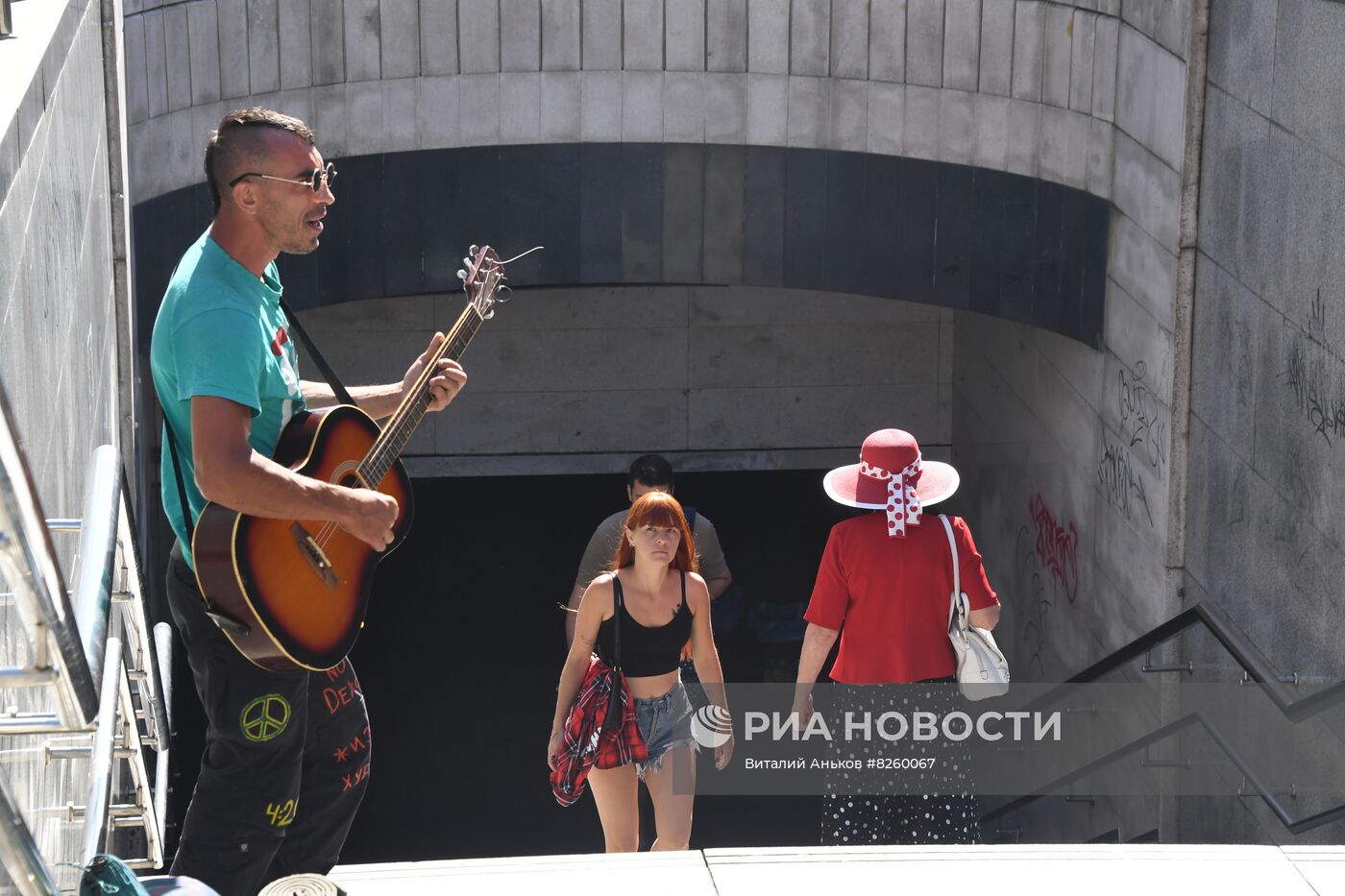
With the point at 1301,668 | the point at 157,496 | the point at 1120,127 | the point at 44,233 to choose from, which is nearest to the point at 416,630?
the point at 157,496

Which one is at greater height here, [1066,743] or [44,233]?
[44,233]

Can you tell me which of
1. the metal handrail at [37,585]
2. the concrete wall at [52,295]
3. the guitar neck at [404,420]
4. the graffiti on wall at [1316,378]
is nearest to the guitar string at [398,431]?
the guitar neck at [404,420]

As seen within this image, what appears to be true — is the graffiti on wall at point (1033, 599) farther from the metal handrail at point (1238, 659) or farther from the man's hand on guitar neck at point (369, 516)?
the man's hand on guitar neck at point (369, 516)

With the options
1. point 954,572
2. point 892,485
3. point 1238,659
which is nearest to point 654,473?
point 892,485

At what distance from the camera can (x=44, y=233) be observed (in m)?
4.16

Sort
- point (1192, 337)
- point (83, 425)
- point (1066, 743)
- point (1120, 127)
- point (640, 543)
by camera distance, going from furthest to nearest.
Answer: point (1066, 743), point (1120, 127), point (1192, 337), point (640, 543), point (83, 425)

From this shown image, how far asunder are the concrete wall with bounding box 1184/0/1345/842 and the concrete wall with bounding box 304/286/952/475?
6.11 m

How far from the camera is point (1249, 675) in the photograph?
724 cm

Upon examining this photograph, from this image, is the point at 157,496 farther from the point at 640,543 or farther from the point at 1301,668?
the point at 1301,668

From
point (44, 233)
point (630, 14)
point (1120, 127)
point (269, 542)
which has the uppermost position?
point (630, 14)

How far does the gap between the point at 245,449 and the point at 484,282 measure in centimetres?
149

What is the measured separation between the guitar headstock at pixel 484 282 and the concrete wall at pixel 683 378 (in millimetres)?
8948

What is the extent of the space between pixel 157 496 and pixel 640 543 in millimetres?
6167

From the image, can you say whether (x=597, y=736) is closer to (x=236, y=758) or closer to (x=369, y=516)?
(x=236, y=758)
